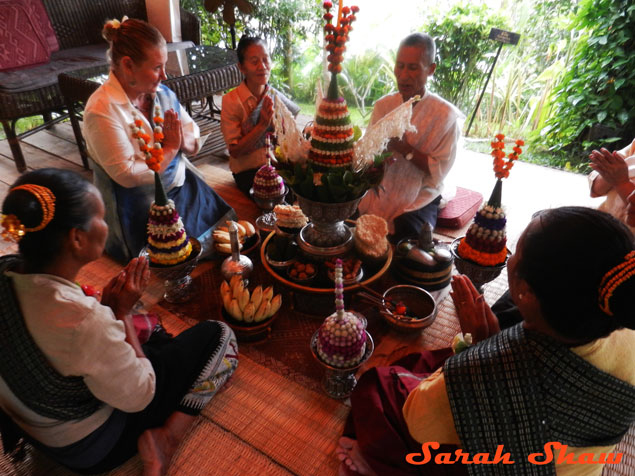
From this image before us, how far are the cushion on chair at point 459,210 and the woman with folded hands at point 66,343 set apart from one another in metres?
2.37

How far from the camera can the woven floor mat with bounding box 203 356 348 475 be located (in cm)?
174

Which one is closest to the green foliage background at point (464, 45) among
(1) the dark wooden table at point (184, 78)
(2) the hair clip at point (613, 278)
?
(1) the dark wooden table at point (184, 78)

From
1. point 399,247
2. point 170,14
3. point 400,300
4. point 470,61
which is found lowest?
point 400,300

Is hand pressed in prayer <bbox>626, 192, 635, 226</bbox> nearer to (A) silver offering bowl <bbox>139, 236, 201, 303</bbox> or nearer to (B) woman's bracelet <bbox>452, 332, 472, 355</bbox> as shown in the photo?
(B) woman's bracelet <bbox>452, 332, 472, 355</bbox>

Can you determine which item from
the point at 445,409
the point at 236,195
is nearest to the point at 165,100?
the point at 236,195

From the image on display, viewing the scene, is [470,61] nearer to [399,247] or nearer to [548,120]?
[548,120]

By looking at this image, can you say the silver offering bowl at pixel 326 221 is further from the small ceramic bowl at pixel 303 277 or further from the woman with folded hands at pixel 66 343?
the woman with folded hands at pixel 66 343

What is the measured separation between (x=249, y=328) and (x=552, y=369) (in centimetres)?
144

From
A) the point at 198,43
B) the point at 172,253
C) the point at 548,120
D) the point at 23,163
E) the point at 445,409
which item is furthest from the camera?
the point at 198,43

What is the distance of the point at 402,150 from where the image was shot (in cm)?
283

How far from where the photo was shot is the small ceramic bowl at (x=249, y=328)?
→ 2.16 m

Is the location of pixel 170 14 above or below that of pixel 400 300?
above

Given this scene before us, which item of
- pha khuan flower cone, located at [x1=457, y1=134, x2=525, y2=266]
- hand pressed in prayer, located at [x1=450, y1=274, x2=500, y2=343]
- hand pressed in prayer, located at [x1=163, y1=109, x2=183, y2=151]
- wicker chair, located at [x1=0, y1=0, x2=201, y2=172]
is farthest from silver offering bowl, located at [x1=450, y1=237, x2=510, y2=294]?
wicker chair, located at [x1=0, y1=0, x2=201, y2=172]

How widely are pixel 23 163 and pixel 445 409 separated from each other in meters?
4.37
